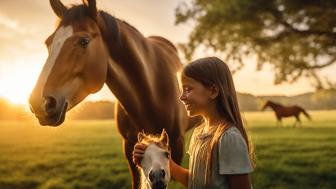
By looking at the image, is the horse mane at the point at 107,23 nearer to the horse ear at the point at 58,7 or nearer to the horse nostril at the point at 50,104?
the horse ear at the point at 58,7

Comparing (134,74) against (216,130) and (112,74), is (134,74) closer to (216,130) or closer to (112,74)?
(112,74)

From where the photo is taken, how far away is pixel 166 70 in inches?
165

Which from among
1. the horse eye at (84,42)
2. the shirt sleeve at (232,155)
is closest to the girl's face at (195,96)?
the shirt sleeve at (232,155)

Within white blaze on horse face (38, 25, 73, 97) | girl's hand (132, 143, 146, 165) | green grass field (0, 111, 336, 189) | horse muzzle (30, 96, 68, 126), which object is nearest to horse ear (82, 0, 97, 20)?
white blaze on horse face (38, 25, 73, 97)

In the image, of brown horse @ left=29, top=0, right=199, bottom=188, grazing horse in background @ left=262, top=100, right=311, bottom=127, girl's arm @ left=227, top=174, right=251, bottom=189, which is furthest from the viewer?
grazing horse in background @ left=262, top=100, right=311, bottom=127

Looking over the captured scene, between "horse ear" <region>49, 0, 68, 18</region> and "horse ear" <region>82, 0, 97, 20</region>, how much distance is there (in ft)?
0.49

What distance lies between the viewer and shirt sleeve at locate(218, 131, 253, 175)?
210 centimetres

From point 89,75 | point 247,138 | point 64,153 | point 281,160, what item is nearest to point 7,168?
point 64,153

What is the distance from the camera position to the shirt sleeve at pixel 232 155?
2102mm

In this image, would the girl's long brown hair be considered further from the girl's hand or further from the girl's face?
the girl's hand

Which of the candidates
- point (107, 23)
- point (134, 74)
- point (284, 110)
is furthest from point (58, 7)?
point (284, 110)

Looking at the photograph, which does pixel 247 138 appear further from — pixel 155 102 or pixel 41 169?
pixel 41 169

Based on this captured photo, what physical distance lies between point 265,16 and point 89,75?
7.38 m

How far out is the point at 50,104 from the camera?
116 inches
